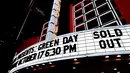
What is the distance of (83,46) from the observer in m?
4.48

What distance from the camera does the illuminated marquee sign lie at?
408 cm

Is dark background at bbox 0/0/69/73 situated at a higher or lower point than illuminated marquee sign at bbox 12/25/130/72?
higher

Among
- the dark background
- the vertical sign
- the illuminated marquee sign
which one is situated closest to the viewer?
the illuminated marquee sign

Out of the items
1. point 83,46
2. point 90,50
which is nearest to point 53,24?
point 83,46

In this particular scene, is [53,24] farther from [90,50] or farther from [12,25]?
[12,25]

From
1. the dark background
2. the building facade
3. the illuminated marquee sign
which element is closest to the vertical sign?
the building facade

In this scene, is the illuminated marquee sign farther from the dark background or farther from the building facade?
the dark background

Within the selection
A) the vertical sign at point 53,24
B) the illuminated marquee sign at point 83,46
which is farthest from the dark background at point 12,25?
the illuminated marquee sign at point 83,46

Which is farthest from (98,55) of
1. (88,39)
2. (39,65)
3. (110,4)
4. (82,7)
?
(82,7)

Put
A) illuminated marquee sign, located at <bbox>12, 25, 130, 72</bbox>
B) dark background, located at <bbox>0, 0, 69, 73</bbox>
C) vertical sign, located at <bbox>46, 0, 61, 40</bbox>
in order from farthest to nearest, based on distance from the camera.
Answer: dark background, located at <bbox>0, 0, 69, 73</bbox>, vertical sign, located at <bbox>46, 0, 61, 40</bbox>, illuminated marquee sign, located at <bbox>12, 25, 130, 72</bbox>

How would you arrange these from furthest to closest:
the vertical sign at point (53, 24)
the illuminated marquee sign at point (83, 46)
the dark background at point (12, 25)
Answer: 1. the dark background at point (12, 25)
2. the vertical sign at point (53, 24)
3. the illuminated marquee sign at point (83, 46)

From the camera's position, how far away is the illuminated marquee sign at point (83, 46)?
4.08 metres

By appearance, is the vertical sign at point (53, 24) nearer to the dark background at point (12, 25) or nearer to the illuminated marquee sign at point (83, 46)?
the dark background at point (12, 25)

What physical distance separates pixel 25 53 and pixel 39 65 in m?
1.02
